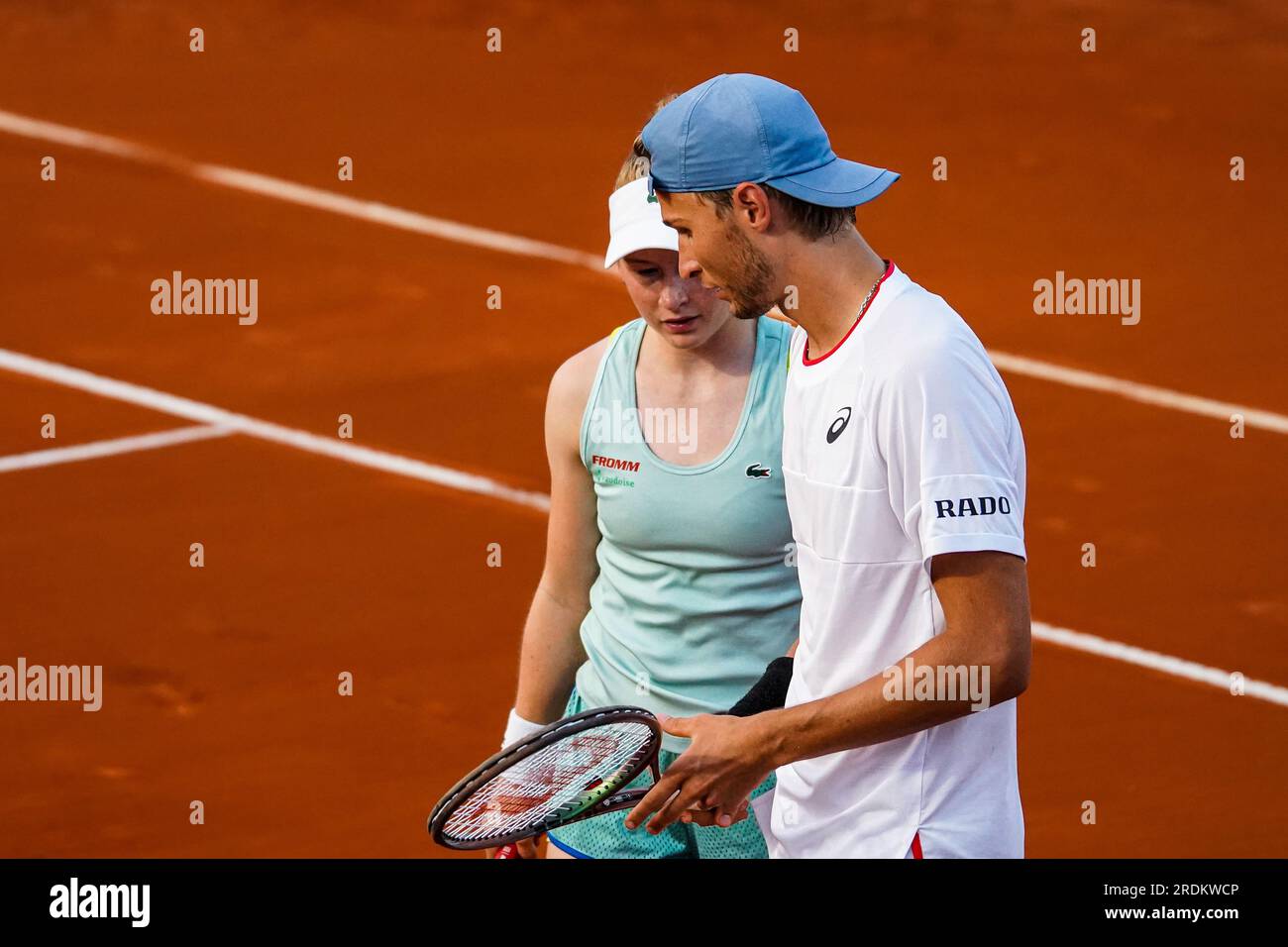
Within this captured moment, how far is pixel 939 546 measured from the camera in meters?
3.35

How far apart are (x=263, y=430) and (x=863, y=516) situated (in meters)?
6.84

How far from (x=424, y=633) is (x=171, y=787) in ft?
4.57

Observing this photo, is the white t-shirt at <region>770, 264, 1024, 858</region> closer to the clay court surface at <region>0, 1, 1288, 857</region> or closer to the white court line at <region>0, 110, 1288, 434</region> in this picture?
the clay court surface at <region>0, 1, 1288, 857</region>

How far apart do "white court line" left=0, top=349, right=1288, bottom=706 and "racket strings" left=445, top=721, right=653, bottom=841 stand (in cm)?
440

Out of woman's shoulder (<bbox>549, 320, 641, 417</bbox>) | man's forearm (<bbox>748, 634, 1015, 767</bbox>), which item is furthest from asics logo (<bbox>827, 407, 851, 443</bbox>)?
woman's shoulder (<bbox>549, 320, 641, 417</bbox>)

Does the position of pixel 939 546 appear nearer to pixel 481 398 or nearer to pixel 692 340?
pixel 692 340

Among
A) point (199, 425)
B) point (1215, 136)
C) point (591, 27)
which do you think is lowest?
point (199, 425)

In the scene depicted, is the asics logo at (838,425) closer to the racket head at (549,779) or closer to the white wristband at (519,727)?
the racket head at (549,779)

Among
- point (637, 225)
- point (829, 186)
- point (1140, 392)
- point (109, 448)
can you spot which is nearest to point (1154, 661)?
point (1140, 392)

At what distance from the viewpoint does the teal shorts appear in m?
4.39

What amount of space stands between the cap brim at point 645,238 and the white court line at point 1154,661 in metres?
4.21

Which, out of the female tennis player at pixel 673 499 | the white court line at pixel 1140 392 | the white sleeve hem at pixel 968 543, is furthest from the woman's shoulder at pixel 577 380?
the white court line at pixel 1140 392

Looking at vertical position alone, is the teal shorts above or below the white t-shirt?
below
